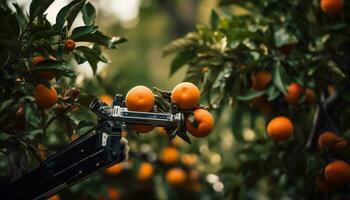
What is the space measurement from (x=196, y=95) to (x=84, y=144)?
49cm

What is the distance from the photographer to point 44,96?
2.34m

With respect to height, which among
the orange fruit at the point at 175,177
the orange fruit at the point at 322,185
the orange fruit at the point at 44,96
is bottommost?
the orange fruit at the point at 322,185

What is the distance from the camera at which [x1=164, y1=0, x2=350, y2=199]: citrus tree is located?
2.90 metres

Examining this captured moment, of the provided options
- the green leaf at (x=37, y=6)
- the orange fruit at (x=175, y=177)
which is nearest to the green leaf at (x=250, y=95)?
the green leaf at (x=37, y=6)

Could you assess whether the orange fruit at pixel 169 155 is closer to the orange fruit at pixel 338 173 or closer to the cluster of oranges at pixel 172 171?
the cluster of oranges at pixel 172 171

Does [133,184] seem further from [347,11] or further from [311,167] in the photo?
[347,11]

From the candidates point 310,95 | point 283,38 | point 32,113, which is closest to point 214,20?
point 283,38

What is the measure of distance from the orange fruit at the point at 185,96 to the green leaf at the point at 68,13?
1.83 ft

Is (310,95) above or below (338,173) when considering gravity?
above

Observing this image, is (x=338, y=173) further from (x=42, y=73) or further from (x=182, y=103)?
(x=42, y=73)

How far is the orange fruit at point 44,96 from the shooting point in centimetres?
233

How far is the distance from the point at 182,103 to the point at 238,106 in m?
1.32

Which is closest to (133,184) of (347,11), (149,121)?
(347,11)

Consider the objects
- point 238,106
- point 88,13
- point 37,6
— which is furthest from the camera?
point 238,106
